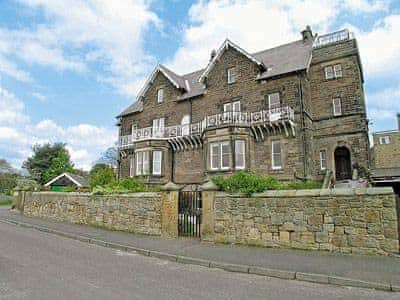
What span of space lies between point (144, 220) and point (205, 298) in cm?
809

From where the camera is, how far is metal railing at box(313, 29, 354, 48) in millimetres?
22672

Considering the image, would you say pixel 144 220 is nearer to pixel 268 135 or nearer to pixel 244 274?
pixel 244 274

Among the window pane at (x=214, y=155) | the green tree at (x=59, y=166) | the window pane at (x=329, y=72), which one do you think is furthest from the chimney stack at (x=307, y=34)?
the green tree at (x=59, y=166)

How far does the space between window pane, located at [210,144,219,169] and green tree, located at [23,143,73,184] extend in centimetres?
3971

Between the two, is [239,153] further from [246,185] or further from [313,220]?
[313,220]

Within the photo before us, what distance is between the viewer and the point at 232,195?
10875 mm

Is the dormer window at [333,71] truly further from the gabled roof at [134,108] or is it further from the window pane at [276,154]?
the gabled roof at [134,108]

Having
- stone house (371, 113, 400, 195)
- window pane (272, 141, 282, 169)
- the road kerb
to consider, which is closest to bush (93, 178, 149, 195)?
the road kerb

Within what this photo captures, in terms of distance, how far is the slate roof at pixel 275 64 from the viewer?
2150cm

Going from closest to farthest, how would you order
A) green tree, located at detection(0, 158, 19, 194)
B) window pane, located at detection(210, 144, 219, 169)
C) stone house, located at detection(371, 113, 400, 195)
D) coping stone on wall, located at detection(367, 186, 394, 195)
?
coping stone on wall, located at detection(367, 186, 394, 195)
window pane, located at detection(210, 144, 219, 169)
stone house, located at detection(371, 113, 400, 195)
green tree, located at detection(0, 158, 19, 194)

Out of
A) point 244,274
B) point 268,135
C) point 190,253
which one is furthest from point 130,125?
point 244,274

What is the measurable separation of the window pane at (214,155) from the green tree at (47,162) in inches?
1563

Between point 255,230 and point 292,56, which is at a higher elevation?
point 292,56

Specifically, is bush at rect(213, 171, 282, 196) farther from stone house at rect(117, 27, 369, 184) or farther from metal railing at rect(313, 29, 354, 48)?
metal railing at rect(313, 29, 354, 48)
